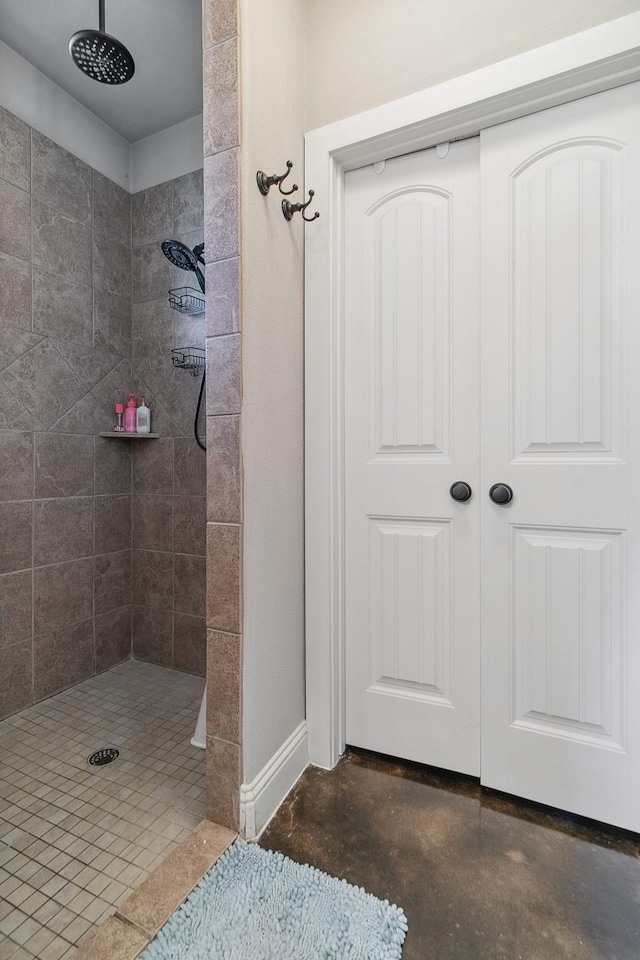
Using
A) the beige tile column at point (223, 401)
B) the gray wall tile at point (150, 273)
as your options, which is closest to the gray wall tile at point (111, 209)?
the gray wall tile at point (150, 273)

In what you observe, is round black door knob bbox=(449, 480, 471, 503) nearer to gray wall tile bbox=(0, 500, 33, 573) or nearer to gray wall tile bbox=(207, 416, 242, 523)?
gray wall tile bbox=(207, 416, 242, 523)

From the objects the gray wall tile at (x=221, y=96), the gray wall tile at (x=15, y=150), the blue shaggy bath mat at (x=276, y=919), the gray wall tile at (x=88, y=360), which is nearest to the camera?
the blue shaggy bath mat at (x=276, y=919)

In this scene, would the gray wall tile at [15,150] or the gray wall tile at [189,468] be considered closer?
the gray wall tile at [15,150]

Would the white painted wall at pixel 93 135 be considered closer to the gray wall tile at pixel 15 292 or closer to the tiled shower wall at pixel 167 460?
the tiled shower wall at pixel 167 460

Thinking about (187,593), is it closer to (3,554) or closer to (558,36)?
(3,554)

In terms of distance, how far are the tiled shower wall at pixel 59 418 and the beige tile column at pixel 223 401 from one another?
111 centimetres

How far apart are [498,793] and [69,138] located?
9.91 ft

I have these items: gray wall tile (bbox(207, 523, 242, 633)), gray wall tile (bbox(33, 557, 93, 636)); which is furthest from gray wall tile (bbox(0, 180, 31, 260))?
gray wall tile (bbox(207, 523, 242, 633))

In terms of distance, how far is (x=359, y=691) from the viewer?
1466 mm

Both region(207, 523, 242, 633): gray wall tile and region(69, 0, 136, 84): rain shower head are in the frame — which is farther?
region(69, 0, 136, 84): rain shower head

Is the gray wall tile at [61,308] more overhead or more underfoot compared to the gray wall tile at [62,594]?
more overhead

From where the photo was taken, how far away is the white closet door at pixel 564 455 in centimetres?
114

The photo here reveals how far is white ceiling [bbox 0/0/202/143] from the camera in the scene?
159cm

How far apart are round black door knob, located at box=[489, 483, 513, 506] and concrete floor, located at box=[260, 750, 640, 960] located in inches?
34.3
